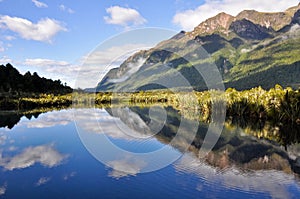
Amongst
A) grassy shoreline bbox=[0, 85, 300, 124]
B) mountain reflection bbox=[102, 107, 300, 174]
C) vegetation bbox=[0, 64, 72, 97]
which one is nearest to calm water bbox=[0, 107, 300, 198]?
mountain reflection bbox=[102, 107, 300, 174]

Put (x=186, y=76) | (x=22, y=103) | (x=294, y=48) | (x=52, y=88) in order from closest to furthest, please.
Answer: (x=22, y=103) → (x=52, y=88) → (x=294, y=48) → (x=186, y=76)

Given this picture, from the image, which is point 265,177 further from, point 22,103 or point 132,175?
point 22,103

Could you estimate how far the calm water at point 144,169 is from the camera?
27.9ft

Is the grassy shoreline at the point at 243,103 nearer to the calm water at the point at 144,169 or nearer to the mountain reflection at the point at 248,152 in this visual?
the mountain reflection at the point at 248,152

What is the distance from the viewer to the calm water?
8.50 m

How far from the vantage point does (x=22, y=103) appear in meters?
45.0

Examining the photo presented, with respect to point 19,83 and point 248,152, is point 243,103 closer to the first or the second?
point 248,152

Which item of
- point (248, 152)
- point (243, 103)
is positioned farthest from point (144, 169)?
point (243, 103)

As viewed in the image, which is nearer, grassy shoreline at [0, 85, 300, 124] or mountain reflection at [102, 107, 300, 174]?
mountain reflection at [102, 107, 300, 174]

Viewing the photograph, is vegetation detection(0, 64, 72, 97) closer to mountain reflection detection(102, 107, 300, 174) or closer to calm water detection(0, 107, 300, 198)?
calm water detection(0, 107, 300, 198)

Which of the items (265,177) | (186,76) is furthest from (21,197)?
(186,76)

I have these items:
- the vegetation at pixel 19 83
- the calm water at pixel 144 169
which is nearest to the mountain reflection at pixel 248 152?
the calm water at pixel 144 169

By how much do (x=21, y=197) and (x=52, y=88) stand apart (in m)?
A: 69.1

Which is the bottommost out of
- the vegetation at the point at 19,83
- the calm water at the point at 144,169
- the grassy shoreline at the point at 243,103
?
the calm water at the point at 144,169
